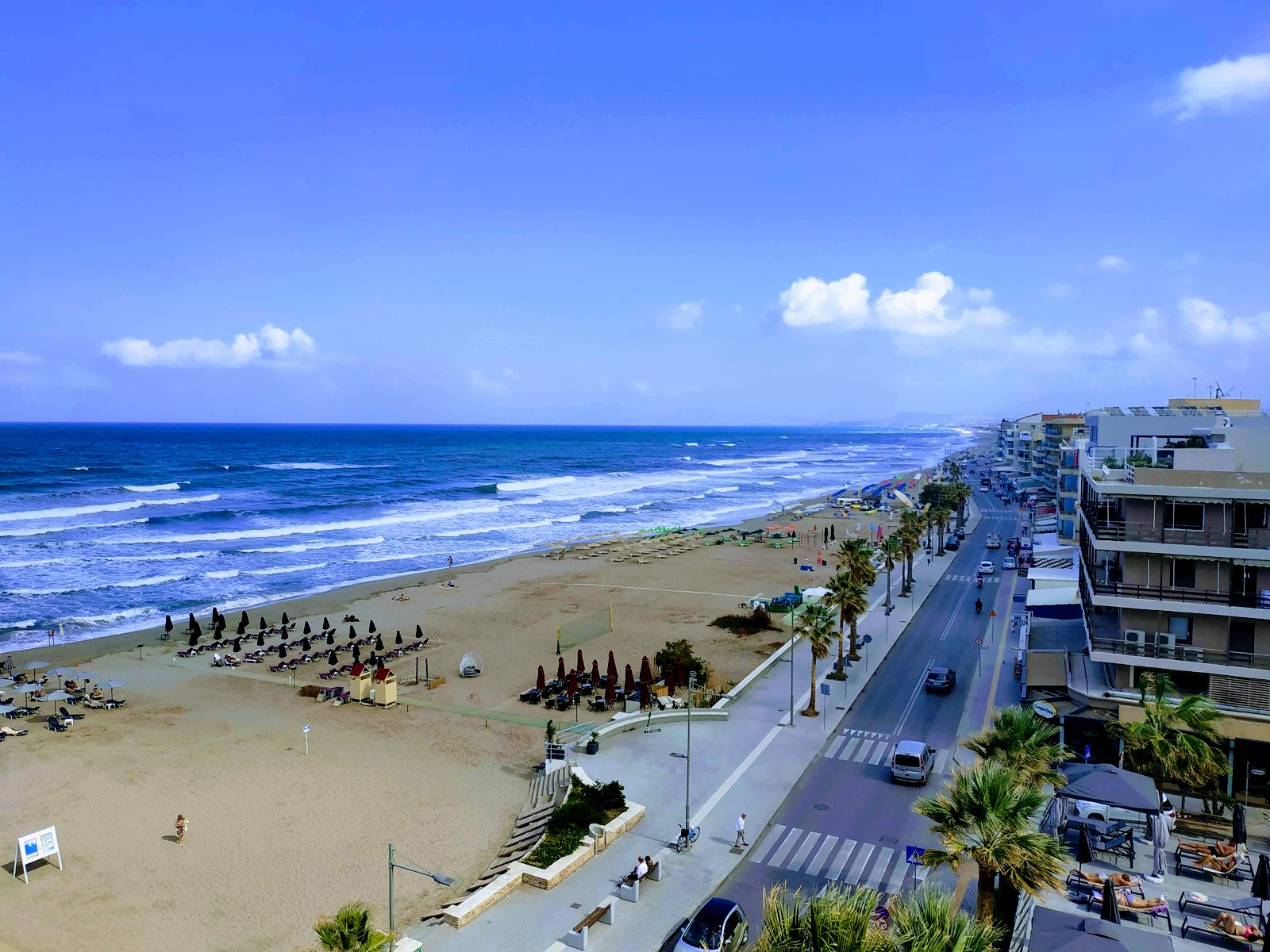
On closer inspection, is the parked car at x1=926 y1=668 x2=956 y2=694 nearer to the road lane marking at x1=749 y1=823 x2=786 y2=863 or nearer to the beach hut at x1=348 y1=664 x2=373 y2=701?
the road lane marking at x1=749 y1=823 x2=786 y2=863

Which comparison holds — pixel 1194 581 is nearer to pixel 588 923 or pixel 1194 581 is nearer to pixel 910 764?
pixel 910 764

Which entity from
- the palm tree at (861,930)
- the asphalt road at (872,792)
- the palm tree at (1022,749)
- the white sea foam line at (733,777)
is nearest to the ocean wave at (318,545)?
the asphalt road at (872,792)

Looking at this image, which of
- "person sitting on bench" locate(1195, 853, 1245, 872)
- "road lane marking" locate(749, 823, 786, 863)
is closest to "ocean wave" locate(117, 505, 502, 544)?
"road lane marking" locate(749, 823, 786, 863)

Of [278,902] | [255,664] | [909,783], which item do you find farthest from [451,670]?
[909,783]

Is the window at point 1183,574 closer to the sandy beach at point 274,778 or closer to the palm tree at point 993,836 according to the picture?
the palm tree at point 993,836

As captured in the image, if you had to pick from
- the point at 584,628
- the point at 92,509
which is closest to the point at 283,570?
the point at 584,628
